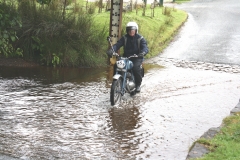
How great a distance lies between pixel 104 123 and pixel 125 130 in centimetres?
49

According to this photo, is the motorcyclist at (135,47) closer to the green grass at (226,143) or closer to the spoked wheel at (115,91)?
the spoked wheel at (115,91)

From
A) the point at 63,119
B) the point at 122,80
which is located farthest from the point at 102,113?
the point at 122,80

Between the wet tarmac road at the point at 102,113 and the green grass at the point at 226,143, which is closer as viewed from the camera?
the green grass at the point at 226,143

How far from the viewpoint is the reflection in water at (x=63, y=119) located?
6.38 meters

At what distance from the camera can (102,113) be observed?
8508 mm

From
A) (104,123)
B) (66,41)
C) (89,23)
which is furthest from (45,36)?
(104,123)

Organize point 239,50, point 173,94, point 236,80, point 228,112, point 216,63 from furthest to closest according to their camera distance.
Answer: point 239,50 < point 216,63 < point 236,80 < point 173,94 < point 228,112

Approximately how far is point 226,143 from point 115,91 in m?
3.38

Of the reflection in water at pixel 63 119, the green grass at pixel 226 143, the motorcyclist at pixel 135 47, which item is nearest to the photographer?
the green grass at pixel 226 143

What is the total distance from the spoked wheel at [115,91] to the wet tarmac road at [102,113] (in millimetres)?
182

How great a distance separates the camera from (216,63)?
1497cm

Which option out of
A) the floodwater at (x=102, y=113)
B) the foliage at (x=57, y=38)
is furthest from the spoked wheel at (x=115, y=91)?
the foliage at (x=57, y=38)

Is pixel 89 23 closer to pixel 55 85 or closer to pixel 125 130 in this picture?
pixel 55 85

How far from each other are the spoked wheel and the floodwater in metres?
0.17
